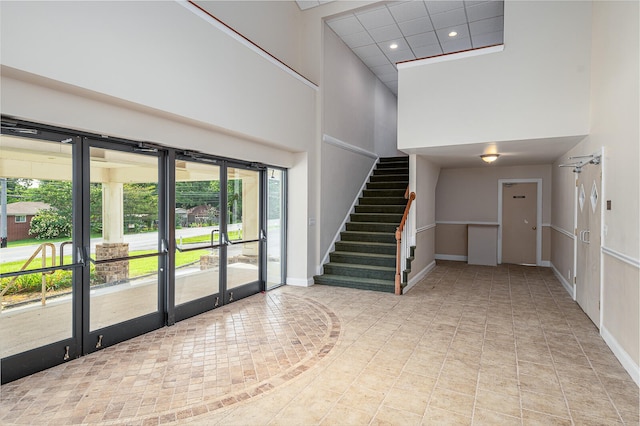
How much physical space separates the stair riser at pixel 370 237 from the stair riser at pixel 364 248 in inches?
7.6

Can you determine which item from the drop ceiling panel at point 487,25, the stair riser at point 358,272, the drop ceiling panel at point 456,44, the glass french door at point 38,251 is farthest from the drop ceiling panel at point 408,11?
the glass french door at point 38,251

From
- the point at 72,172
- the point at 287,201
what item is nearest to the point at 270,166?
the point at 287,201

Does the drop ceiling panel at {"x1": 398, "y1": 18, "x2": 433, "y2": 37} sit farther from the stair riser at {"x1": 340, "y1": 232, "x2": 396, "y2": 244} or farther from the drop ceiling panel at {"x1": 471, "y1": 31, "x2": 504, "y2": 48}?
the stair riser at {"x1": 340, "y1": 232, "x2": 396, "y2": 244}

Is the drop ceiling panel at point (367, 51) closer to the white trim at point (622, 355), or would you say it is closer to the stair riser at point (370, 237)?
the stair riser at point (370, 237)

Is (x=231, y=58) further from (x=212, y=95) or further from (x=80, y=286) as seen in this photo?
(x=80, y=286)

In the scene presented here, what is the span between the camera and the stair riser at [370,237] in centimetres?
705

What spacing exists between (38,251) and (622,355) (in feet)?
17.9

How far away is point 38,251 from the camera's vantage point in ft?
10.2

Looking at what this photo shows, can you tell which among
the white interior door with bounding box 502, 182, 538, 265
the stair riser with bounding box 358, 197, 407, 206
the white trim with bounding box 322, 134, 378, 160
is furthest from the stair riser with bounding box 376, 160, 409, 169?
the white interior door with bounding box 502, 182, 538, 265

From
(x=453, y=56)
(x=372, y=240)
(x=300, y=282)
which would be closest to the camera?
(x=453, y=56)

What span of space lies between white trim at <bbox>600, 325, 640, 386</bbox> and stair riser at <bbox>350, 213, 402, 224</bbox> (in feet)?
13.5

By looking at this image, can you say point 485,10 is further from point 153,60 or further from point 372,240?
point 153,60

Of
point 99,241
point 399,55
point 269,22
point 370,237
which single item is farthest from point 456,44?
point 99,241

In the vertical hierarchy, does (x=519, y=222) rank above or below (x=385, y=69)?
below
